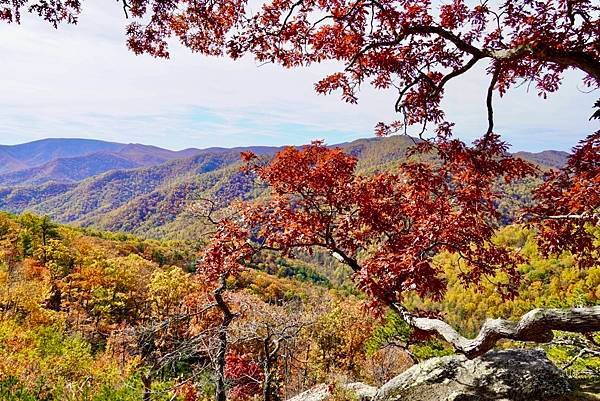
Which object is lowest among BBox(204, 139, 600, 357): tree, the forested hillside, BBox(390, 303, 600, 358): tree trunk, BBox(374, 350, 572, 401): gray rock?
the forested hillside

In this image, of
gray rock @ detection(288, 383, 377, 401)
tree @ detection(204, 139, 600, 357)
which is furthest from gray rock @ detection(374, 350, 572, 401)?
gray rock @ detection(288, 383, 377, 401)

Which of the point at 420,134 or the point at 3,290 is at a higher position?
the point at 420,134

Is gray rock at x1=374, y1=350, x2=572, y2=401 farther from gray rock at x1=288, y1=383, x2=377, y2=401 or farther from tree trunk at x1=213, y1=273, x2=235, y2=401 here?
tree trunk at x1=213, y1=273, x2=235, y2=401

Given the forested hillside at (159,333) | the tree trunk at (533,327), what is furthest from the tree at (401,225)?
the forested hillside at (159,333)

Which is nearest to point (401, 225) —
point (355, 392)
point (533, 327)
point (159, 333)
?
point (533, 327)

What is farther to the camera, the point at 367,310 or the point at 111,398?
the point at 367,310

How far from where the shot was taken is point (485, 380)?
4867 millimetres

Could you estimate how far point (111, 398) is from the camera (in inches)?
157

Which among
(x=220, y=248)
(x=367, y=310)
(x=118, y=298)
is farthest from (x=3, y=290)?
(x=367, y=310)

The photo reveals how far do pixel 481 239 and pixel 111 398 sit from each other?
13.0 feet

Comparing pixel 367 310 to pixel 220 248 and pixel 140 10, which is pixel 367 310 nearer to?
pixel 220 248

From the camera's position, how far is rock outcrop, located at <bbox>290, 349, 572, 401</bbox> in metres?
4.70

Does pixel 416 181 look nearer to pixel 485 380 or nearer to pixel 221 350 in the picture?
pixel 485 380

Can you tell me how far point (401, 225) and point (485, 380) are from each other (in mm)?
2016
